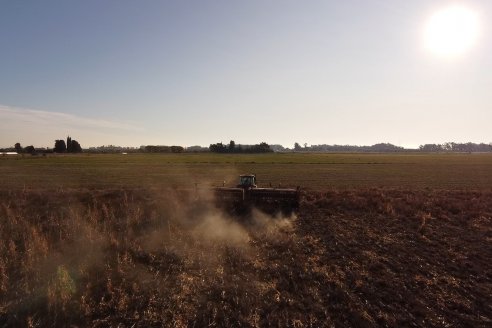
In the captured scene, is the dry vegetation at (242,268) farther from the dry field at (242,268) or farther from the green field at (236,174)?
the green field at (236,174)

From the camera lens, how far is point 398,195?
26.9 meters

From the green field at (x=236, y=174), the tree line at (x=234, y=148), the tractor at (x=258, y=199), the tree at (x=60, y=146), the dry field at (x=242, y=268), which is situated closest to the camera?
the dry field at (x=242, y=268)

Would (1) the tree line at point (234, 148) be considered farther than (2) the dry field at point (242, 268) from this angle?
A: Yes

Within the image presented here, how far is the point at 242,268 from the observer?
42.0 ft

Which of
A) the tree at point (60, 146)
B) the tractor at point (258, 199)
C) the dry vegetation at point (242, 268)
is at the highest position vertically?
the tree at point (60, 146)

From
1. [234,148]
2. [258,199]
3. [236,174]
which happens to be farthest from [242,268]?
[234,148]

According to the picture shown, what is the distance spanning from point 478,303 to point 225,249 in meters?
8.40

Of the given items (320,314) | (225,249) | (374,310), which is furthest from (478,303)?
(225,249)

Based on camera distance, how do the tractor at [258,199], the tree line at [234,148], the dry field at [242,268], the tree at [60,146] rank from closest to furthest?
the dry field at [242,268], the tractor at [258,199], the tree at [60,146], the tree line at [234,148]

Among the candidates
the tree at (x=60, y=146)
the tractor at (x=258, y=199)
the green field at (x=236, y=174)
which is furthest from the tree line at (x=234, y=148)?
the tractor at (x=258, y=199)

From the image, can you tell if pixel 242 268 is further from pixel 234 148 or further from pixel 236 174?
pixel 234 148

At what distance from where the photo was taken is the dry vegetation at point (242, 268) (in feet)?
32.3

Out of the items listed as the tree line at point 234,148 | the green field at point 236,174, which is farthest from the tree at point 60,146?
the green field at point 236,174

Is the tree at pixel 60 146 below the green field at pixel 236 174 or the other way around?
the other way around
